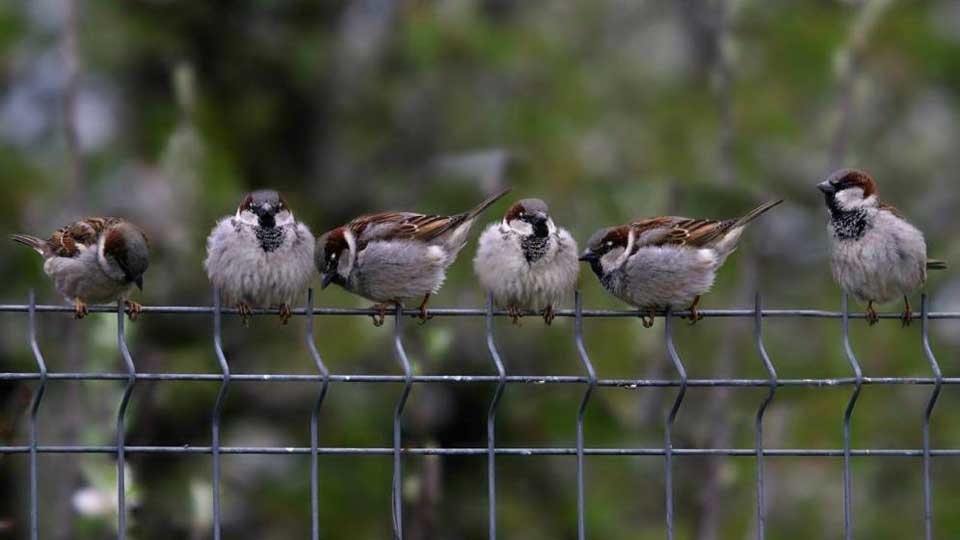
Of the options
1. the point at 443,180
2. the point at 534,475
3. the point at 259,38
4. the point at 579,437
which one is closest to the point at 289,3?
the point at 259,38

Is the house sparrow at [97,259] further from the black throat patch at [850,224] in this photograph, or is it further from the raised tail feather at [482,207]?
the black throat patch at [850,224]

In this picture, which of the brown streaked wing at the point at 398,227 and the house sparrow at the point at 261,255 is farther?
the brown streaked wing at the point at 398,227

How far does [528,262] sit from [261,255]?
2.70 feet

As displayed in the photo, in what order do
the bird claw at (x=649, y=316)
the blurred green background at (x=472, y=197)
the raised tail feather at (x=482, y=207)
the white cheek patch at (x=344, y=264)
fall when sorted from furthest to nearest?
the blurred green background at (x=472, y=197)
the raised tail feather at (x=482, y=207)
the white cheek patch at (x=344, y=264)
the bird claw at (x=649, y=316)

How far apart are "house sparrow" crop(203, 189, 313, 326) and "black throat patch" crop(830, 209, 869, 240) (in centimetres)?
168

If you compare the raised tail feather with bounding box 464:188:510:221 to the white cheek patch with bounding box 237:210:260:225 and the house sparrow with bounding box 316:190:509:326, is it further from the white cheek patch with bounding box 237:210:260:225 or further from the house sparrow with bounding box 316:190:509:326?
the white cheek patch with bounding box 237:210:260:225

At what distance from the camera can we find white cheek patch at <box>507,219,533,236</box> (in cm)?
522

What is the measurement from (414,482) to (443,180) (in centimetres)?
162

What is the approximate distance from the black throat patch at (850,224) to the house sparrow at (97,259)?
85.3 inches

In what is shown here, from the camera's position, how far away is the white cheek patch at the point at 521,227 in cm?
522

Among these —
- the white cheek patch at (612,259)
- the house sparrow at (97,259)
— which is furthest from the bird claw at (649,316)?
the house sparrow at (97,259)

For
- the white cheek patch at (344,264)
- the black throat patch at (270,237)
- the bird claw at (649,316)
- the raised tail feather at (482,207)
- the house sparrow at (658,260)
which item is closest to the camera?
the bird claw at (649,316)

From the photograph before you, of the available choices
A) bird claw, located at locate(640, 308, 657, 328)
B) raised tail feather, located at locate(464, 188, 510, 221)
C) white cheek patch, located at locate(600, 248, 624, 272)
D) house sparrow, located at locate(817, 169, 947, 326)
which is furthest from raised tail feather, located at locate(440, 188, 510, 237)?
house sparrow, located at locate(817, 169, 947, 326)

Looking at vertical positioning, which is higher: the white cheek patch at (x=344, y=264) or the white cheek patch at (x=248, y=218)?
the white cheek patch at (x=248, y=218)
